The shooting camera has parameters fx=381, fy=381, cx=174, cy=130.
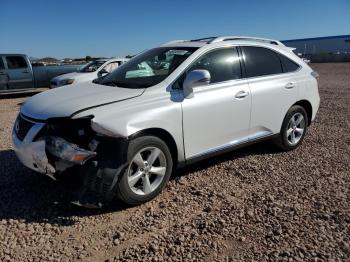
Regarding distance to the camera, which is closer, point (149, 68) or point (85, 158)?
point (85, 158)

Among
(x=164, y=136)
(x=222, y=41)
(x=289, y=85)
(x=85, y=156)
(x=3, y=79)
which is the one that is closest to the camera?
(x=85, y=156)

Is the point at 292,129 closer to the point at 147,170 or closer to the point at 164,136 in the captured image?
the point at 164,136

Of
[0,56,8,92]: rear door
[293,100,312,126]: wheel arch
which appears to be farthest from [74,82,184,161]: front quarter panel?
[0,56,8,92]: rear door

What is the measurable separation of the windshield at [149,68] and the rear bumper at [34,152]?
127cm

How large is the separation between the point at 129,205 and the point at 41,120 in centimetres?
129

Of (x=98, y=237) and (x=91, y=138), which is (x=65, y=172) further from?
(x=98, y=237)

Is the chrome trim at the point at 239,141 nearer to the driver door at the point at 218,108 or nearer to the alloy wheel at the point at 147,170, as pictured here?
the driver door at the point at 218,108

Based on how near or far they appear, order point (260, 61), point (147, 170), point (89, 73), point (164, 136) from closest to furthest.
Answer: point (147, 170), point (164, 136), point (260, 61), point (89, 73)

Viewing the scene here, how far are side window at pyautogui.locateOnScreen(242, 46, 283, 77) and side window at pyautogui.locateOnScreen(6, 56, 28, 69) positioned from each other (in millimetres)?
12733

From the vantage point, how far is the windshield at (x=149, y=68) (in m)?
4.66

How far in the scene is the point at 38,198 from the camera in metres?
4.34

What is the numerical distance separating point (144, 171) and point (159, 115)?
632 mm

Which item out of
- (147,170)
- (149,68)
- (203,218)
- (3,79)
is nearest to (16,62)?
(3,79)

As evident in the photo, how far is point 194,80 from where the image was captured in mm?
4316
